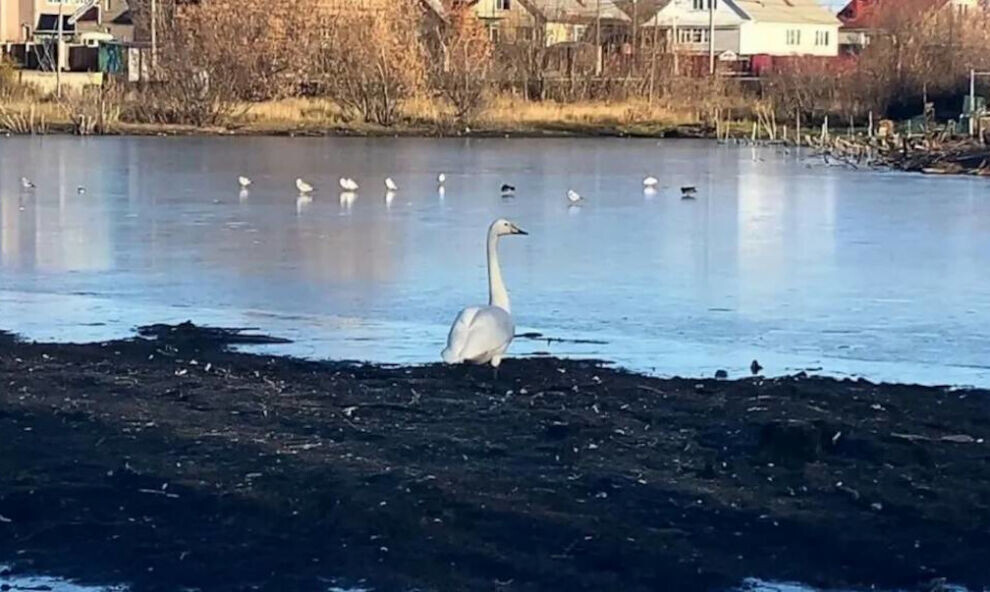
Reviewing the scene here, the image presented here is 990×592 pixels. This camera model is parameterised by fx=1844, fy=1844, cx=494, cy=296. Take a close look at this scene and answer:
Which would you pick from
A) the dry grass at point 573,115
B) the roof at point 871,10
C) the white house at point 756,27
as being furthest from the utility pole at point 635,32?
the white house at point 756,27

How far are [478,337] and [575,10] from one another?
212ft

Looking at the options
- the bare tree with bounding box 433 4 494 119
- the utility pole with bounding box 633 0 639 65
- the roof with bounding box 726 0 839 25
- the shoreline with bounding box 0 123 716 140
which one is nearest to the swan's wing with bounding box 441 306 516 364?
the shoreline with bounding box 0 123 716 140

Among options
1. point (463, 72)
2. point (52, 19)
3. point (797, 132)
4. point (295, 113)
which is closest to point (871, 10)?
point (52, 19)

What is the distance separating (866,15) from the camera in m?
95.6

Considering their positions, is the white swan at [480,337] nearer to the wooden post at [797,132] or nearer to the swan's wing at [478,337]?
the swan's wing at [478,337]

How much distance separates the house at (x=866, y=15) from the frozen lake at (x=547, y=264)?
130ft

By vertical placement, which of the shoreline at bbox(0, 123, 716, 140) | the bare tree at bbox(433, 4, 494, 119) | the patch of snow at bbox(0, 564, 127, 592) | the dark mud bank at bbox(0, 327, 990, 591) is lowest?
the patch of snow at bbox(0, 564, 127, 592)

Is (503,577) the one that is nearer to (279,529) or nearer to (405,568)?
A: (405,568)

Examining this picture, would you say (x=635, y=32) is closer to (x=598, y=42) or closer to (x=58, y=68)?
(x=598, y=42)

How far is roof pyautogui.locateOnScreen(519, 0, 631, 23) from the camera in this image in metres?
68.1

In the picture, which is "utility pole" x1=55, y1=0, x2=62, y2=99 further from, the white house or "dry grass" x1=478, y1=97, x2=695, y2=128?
the white house

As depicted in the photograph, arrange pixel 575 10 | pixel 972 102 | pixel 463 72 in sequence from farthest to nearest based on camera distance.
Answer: pixel 575 10, pixel 463 72, pixel 972 102

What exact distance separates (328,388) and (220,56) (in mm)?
45766

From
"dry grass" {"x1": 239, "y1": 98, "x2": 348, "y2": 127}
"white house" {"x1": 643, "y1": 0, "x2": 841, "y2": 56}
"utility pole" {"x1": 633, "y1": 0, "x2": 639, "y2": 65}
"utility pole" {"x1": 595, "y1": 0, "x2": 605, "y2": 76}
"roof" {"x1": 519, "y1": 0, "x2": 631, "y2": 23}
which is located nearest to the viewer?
"dry grass" {"x1": 239, "y1": 98, "x2": 348, "y2": 127}
